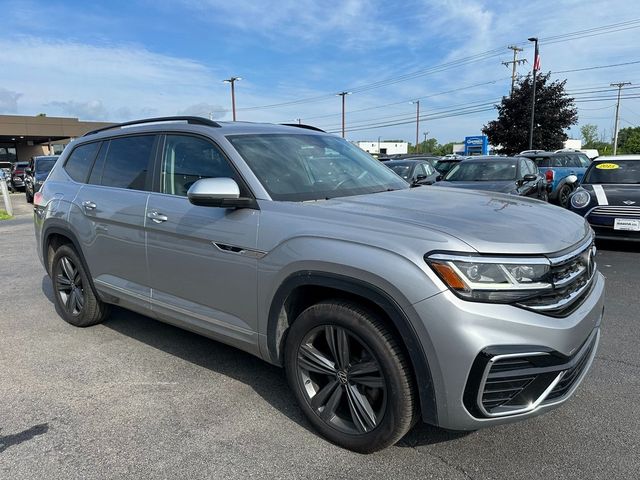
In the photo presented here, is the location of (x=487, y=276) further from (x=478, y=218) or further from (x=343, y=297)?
(x=343, y=297)

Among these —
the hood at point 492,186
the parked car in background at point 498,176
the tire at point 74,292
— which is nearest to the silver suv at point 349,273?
the tire at point 74,292

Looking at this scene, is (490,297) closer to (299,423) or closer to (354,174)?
(299,423)

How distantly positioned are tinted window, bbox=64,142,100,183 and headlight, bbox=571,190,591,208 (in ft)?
23.1

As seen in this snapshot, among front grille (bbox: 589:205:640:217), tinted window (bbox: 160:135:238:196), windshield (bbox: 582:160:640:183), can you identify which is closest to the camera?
tinted window (bbox: 160:135:238:196)

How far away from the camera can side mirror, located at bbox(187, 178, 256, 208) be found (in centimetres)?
290

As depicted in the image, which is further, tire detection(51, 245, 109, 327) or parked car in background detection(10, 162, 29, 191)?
parked car in background detection(10, 162, 29, 191)

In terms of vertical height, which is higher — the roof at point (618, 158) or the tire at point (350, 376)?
the roof at point (618, 158)

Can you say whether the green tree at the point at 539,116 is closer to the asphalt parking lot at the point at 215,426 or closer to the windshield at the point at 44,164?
the windshield at the point at 44,164

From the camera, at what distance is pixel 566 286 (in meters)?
2.42

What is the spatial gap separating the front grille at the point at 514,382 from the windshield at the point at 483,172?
7.98 metres

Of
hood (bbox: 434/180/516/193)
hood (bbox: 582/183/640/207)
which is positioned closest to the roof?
hood (bbox: 582/183/640/207)

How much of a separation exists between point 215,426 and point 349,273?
4.34 feet

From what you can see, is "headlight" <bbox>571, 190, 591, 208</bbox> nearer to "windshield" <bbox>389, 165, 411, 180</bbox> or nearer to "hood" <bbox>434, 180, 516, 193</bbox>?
"hood" <bbox>434, 180, 516, 193</bbox>

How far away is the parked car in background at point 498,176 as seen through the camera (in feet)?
30.5
